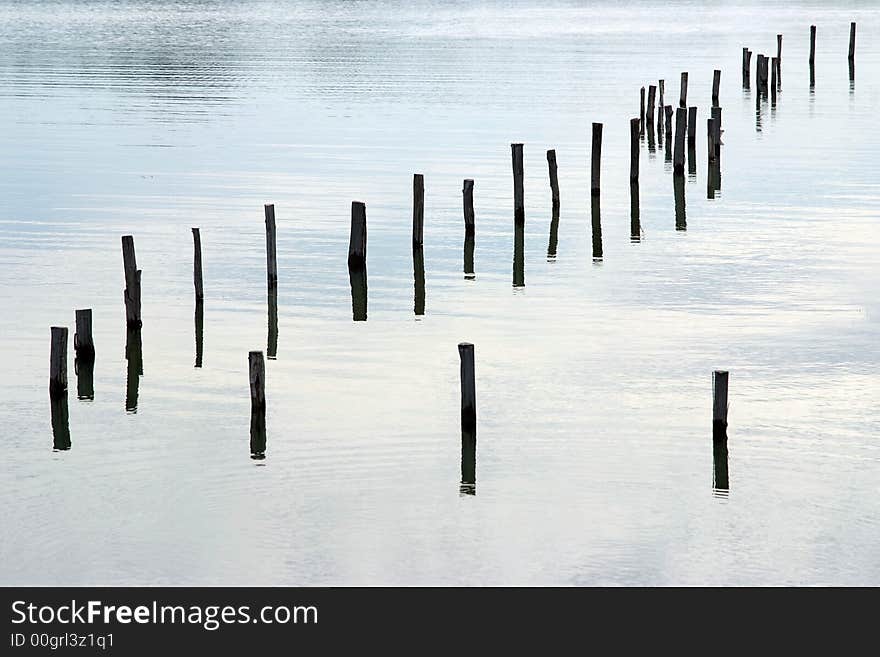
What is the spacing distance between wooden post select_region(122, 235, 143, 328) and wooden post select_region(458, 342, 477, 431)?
6.28m

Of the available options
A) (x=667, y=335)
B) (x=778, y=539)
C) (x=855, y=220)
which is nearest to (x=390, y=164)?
(x=855, y=220)

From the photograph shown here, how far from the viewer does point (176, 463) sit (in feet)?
59.2

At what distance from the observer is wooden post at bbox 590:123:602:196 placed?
34281 mm

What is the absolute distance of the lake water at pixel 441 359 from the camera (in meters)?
15.9

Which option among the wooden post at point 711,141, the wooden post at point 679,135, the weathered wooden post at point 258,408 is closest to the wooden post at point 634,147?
the wooden post at point 679,135

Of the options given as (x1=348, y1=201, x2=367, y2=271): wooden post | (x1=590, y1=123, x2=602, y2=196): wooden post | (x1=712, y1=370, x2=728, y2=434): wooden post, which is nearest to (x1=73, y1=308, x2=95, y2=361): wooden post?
(x1=348, y1=201, x2=367, y2=271): wooden post

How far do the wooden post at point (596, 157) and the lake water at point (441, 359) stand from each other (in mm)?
559

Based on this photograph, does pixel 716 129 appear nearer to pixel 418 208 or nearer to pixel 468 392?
pixel 418 208

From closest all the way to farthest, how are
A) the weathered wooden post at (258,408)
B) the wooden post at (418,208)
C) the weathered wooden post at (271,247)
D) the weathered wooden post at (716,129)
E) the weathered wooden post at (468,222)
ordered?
the weathered wooden post at (258,408) < the weathered wooden post at (271,247) < the wooden post at (418,208) < the weathered wooden post at (468,222) < the weathered wooden post at (716,129)

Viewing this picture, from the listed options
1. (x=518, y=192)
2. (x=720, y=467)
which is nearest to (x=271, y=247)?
(x=518, y=192)

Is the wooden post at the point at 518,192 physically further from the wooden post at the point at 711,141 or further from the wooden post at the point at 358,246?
the wooden post at the point at 711,141

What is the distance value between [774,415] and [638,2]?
476 feet
